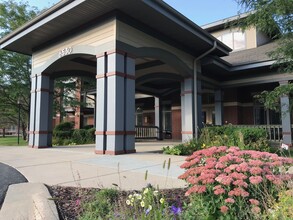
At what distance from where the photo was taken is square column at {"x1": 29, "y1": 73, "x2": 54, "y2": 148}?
12.4 metres

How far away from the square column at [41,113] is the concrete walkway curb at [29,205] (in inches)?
331

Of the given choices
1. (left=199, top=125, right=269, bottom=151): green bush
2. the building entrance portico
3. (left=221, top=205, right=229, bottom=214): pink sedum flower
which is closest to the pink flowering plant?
(left=221, top=205, right=229, bottom=214): pink sedum flower

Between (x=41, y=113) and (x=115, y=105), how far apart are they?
5077 mm

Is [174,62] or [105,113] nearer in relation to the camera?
[105,113]

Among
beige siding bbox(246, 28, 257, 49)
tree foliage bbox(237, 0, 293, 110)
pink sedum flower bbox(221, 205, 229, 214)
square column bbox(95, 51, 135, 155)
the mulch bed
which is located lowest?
the mulch bed

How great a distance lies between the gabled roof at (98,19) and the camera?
9.20m

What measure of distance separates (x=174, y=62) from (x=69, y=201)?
9.68 meters

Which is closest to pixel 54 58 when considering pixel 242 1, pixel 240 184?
pixel 242 1

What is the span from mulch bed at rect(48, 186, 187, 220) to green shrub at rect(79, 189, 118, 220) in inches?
3.9

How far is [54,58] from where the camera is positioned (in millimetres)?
12016

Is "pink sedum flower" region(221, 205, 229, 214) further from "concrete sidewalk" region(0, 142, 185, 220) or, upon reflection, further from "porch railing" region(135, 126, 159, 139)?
"porch railing" region(135, 126, 159, 139)

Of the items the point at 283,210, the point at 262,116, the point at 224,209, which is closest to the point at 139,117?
the point at 262,116

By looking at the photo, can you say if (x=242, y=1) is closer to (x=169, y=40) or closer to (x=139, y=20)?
(x=139, y=20)

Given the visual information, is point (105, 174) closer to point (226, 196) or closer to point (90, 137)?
point (226, 196)
